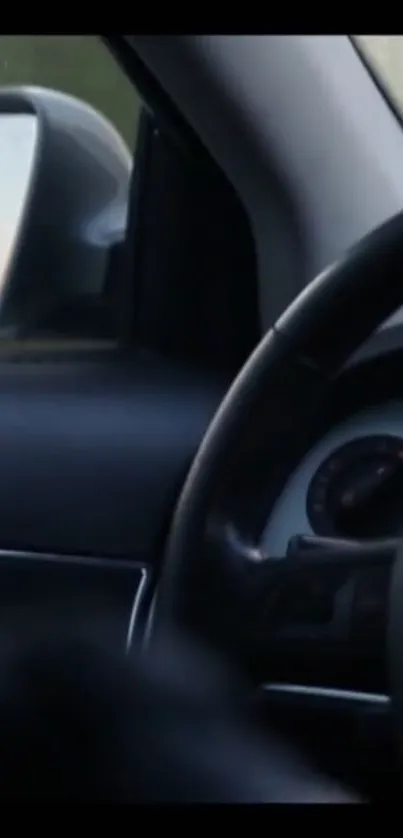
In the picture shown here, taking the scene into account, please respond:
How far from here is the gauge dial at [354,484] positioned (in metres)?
1.19

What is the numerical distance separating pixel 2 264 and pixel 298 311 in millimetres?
429

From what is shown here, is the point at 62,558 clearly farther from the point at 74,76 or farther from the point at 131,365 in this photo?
the point at 74,76

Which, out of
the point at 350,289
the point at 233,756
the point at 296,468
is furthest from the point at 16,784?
the point at 350,289

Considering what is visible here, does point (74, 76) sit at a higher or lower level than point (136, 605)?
higher

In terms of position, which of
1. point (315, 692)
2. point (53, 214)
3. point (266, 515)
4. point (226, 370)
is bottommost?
point (315, 692)

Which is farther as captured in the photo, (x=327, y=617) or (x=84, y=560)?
(x=84, y=560)

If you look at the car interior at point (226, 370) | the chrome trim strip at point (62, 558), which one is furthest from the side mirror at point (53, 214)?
the chrome trim strip at point (62, 558)

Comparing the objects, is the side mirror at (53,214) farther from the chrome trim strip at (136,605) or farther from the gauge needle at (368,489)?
the gauge needle at (368,489)

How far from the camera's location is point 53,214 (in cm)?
150

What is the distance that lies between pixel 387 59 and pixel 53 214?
38 cm

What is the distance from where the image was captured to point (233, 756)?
119cm

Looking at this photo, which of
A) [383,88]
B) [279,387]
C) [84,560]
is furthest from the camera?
[84,560]

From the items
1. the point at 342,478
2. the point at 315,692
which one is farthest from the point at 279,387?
the point at 315,692

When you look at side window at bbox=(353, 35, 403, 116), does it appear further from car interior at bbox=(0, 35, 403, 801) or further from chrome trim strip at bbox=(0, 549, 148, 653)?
chrome trim strip at bbox=(0, 549, 148, 653)
